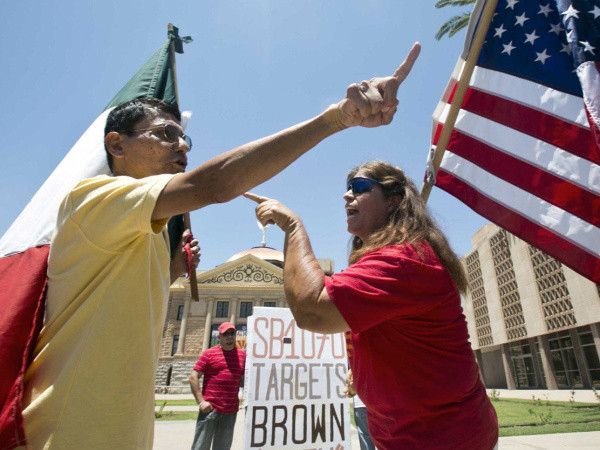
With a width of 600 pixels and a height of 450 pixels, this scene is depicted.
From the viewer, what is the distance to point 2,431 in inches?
34.6

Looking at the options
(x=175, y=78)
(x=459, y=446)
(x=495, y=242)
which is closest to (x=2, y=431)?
(x=459, y=446)

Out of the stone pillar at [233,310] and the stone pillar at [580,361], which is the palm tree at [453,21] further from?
the stone pillar at [233,310]

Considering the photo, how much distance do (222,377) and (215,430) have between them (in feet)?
2.44

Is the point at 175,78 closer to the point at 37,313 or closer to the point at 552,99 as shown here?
the point at 37,313

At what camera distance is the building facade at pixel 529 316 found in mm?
20453

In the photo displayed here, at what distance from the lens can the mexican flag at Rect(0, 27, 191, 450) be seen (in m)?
0.93

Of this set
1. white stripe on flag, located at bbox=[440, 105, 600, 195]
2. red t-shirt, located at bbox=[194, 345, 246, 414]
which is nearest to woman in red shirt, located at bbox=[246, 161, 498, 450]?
white stripe on flag, located at bbox=[440, 105, 600, 195]

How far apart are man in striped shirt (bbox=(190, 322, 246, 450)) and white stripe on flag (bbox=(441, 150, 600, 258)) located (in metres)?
4.49

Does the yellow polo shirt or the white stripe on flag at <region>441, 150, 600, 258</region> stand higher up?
the white stripe on flag at <region>441, 150, 600, 258</region>

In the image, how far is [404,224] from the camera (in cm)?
201

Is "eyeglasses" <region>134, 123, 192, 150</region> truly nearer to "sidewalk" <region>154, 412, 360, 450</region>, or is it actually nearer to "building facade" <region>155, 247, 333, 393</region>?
"sidewalk" <region>154, 412, 360, 450</region>

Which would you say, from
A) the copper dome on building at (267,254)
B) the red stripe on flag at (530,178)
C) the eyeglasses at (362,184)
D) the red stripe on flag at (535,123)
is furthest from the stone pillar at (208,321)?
the eyeglasses at (362,184)

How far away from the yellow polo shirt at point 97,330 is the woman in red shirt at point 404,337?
70 centimetres

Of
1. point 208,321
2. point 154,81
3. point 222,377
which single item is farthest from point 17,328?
point 208,321
